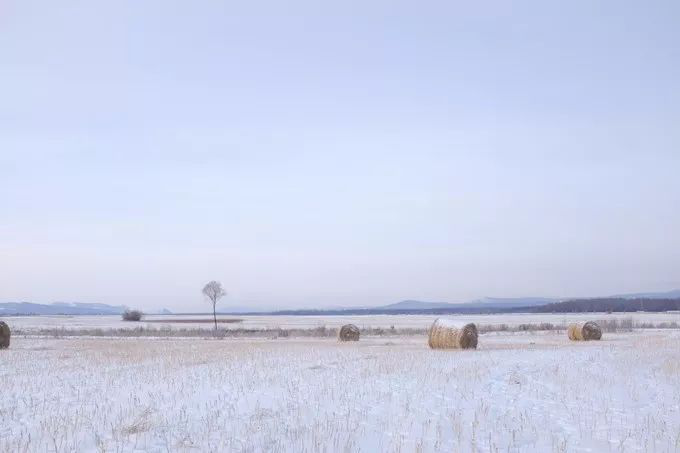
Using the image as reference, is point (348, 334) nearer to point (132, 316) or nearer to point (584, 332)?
point (584, 332)

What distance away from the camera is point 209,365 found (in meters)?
19.6

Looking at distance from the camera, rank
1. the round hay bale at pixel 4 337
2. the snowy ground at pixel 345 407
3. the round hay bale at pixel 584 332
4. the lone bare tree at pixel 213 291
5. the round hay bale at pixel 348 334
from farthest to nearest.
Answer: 1. the lone bare tree at pixel 213 291
2. the round hay bale at pixel 348 334
3. the round hay bale at pixel 584 332
4. the round hay bale at pixel 4 337
5. the snowy ground at pixel 345 407

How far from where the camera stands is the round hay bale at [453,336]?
29188 mm

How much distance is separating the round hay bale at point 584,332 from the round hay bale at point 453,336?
11.4m

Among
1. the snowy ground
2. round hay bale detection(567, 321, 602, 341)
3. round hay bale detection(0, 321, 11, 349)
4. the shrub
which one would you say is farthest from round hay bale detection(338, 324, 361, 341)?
the shrub

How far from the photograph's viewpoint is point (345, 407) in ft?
37.0

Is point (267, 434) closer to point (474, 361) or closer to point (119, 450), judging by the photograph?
point (119, 450)

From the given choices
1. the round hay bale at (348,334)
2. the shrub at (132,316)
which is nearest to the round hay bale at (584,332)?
the round hay bale at (348,334)

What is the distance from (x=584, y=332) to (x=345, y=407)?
3043 centimetres

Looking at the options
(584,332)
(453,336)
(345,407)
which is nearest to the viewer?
(345,407)

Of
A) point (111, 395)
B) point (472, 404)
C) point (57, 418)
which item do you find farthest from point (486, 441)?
point (111, 395)

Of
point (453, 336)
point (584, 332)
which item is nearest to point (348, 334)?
point (453, 336)

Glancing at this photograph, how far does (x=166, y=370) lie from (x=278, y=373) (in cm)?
361

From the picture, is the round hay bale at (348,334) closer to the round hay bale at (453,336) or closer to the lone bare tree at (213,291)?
the round hay bale at (453,336)
